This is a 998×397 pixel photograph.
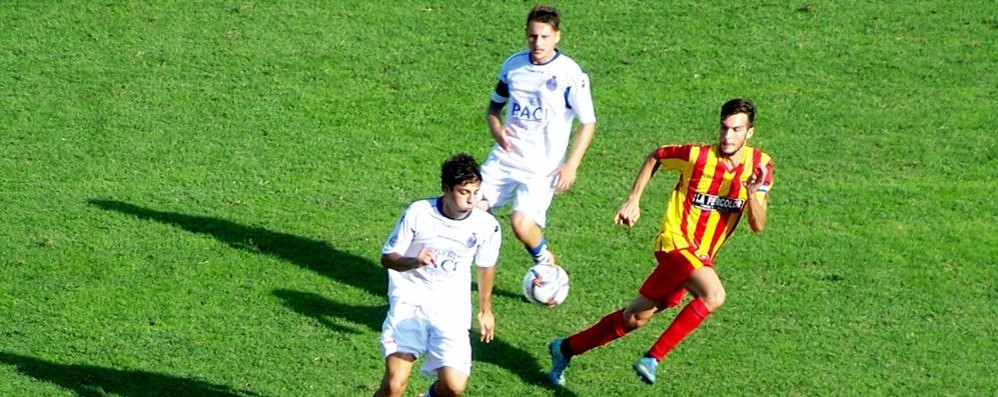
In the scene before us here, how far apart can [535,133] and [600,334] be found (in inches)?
65.4

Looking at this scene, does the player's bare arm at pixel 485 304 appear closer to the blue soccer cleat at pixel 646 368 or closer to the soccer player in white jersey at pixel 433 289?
the soccer player in white jersey at pixel 433 289

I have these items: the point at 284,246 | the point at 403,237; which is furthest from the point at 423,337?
the point at 284,246

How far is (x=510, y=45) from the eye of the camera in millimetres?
14258

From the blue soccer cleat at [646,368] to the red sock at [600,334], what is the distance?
1.39 ft

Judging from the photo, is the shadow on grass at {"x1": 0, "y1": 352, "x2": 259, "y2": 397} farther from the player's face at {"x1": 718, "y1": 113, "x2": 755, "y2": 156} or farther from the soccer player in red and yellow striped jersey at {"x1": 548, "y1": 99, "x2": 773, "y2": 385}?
the player's face at {"x1": 718, "y1": 113, "x2": 755, "y2": 156}

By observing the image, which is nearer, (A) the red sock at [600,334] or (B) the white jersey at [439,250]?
(B) the white jersey at [439,250]

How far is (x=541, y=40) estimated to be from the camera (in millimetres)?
10055

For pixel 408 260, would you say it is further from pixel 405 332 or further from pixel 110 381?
pixel 110 381

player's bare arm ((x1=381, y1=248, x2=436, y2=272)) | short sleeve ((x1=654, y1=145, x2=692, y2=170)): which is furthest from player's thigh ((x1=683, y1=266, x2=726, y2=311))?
player's bare arm ((x1=381, y1=248, x2=436, y2=272))

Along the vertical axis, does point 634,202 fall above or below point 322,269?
above

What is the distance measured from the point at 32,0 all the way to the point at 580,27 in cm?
553

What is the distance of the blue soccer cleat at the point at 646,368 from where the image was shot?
8.95m

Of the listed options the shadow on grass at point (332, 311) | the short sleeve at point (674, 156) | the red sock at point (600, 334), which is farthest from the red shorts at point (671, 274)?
the shadow on grass at point (332, 311)

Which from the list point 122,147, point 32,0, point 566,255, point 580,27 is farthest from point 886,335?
point 32,0
